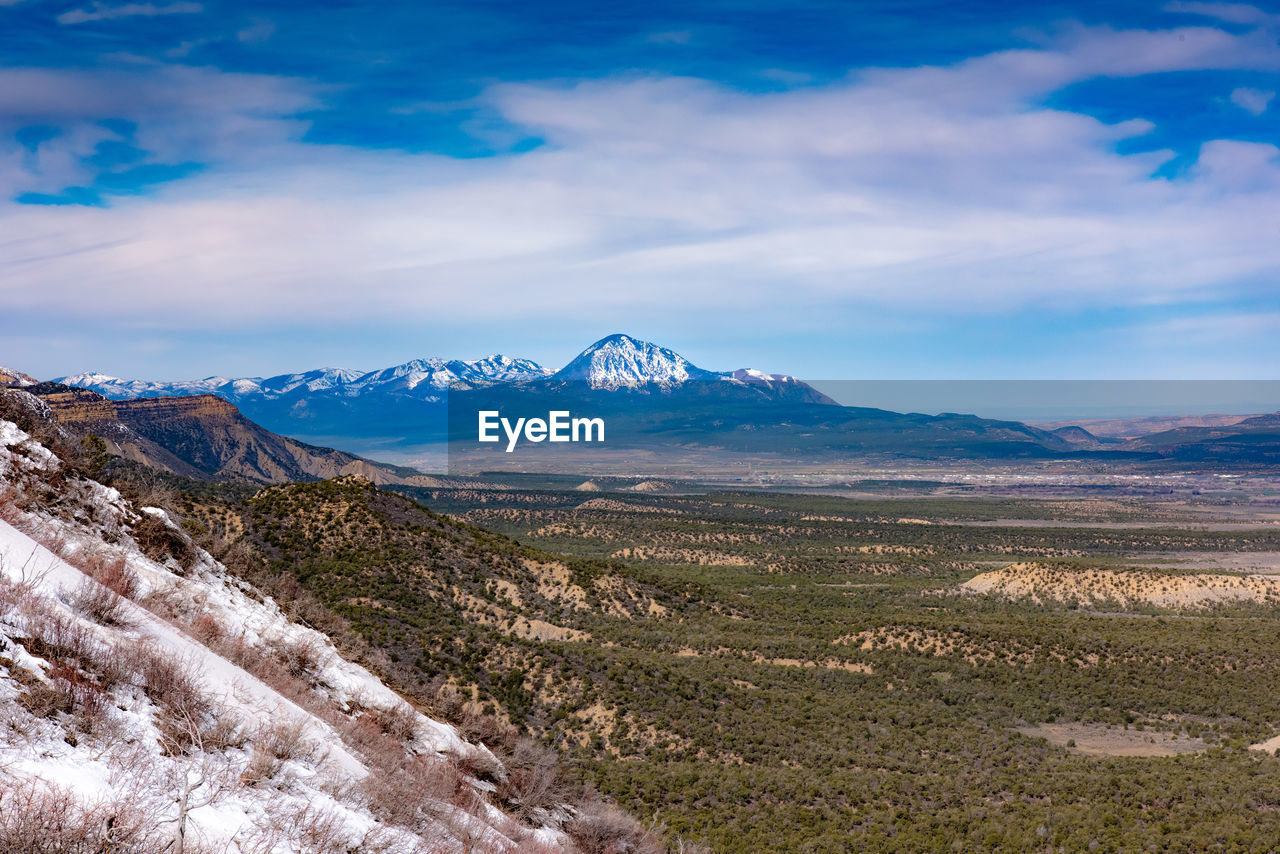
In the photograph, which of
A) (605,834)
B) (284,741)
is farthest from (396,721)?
(284,741)

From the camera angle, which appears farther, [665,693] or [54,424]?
[665,693]

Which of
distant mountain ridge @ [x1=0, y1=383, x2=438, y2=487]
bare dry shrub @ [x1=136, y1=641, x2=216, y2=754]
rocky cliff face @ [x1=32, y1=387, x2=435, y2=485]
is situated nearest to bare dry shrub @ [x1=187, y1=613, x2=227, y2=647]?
bare dry shrub @ [x1=136, y1=641, x2=216, y2=754]

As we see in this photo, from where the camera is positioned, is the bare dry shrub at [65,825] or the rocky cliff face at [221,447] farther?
the rocky cliff face at [221,447]

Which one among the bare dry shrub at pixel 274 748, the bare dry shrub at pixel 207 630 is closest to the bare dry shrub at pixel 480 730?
the bare dry shrub at pixel 207 630

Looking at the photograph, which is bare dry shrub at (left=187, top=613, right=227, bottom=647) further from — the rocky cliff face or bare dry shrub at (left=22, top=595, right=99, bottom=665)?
the rocky cliff face

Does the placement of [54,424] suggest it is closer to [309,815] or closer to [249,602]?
[249,602]

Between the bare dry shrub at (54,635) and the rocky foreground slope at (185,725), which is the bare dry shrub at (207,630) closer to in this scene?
the rocky foreground slope at (185,725)

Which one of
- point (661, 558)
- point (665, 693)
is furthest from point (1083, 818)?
point (661, 558)
